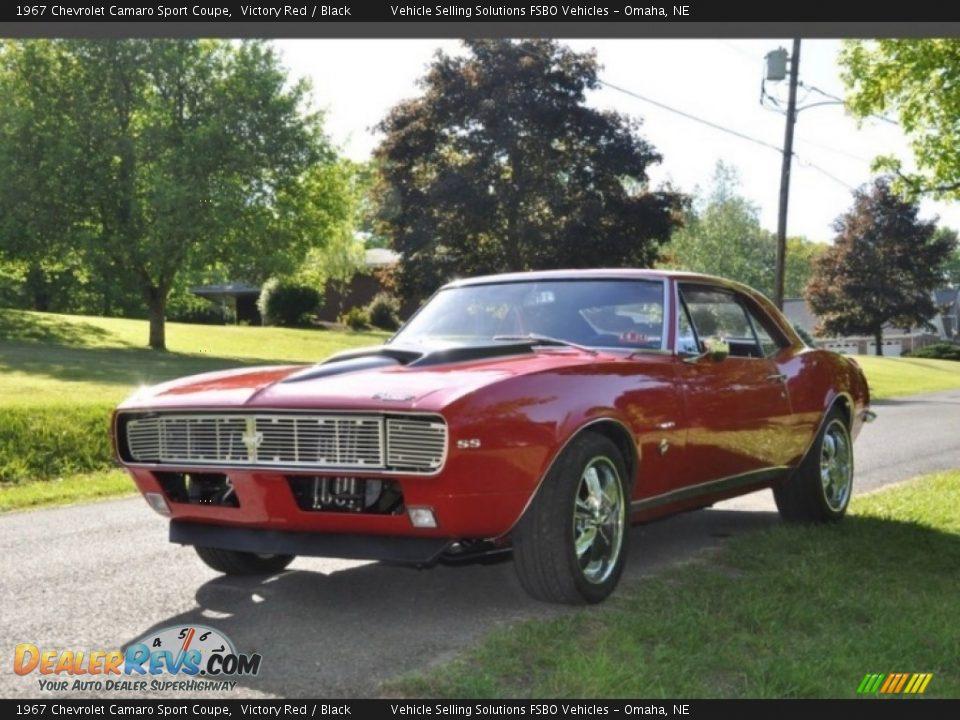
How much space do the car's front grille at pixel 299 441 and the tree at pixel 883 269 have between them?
68.7m

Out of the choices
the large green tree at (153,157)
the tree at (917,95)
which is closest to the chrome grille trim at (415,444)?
the tree at (917,95)

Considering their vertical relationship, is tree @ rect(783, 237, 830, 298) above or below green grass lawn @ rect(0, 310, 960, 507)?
above

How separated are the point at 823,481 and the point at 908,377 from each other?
122 feet

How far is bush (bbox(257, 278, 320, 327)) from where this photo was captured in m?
54.7

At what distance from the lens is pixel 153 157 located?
119ft

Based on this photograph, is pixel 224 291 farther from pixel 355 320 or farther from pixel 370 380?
pixel 370 380

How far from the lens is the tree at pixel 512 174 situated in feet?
119

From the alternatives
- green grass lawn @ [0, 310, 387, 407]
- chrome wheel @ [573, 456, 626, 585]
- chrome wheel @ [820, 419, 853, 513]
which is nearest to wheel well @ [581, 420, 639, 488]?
chrome wheel @ [573, 456, 626, 585]

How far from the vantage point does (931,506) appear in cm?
823

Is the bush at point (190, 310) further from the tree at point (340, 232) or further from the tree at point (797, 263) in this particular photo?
the tree at point (797, 263)

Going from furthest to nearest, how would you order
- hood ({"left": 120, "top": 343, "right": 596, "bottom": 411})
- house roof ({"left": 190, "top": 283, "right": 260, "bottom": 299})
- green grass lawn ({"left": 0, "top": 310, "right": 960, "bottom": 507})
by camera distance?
house roof ({"left": 190, "top": 283, "right": 260, "bottom": 299})
green grass lawn ({"left": 0, "top": 310, "right": 960, "bottom": 507})
hood ({"left": 120, "top": 343, "right": 596, "bottom": 411})

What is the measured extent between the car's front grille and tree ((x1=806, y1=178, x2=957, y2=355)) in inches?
2705
